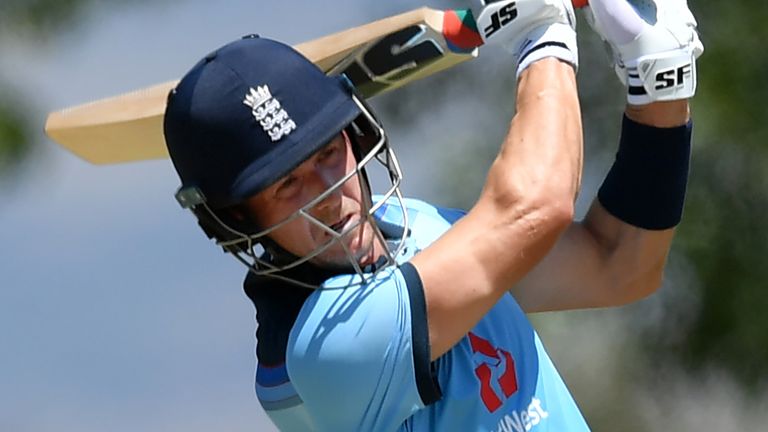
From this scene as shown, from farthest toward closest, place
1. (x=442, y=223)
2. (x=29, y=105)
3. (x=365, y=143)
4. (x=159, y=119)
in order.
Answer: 1. (x=29, y=105)
2. (x=159, y=119)
3. (x=442, y=223)
4. (x=365, y=143)

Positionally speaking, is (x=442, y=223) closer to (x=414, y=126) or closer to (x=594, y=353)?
(x=414, y=126)

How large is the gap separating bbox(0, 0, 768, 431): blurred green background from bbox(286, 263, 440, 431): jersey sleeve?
13.2ft

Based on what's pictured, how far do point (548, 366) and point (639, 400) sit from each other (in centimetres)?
455

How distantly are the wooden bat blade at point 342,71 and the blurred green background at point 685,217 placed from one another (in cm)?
344

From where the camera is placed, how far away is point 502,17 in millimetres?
2293

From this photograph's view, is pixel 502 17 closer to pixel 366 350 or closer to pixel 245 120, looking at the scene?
pixel 245 120

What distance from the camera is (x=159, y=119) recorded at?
2.66 meters

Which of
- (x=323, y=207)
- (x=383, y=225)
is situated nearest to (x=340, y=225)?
(x=323, y=207)

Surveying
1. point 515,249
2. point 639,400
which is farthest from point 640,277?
point 639,400

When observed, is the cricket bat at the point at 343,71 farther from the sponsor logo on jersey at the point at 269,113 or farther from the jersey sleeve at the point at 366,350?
the jersey sleeve at the point at 366,350

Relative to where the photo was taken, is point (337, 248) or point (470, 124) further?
point (470, 124)

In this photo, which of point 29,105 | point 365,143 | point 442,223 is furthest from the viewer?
point 29,105

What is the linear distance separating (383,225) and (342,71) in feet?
1.53

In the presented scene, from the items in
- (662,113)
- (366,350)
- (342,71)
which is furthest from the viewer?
(342,71)
